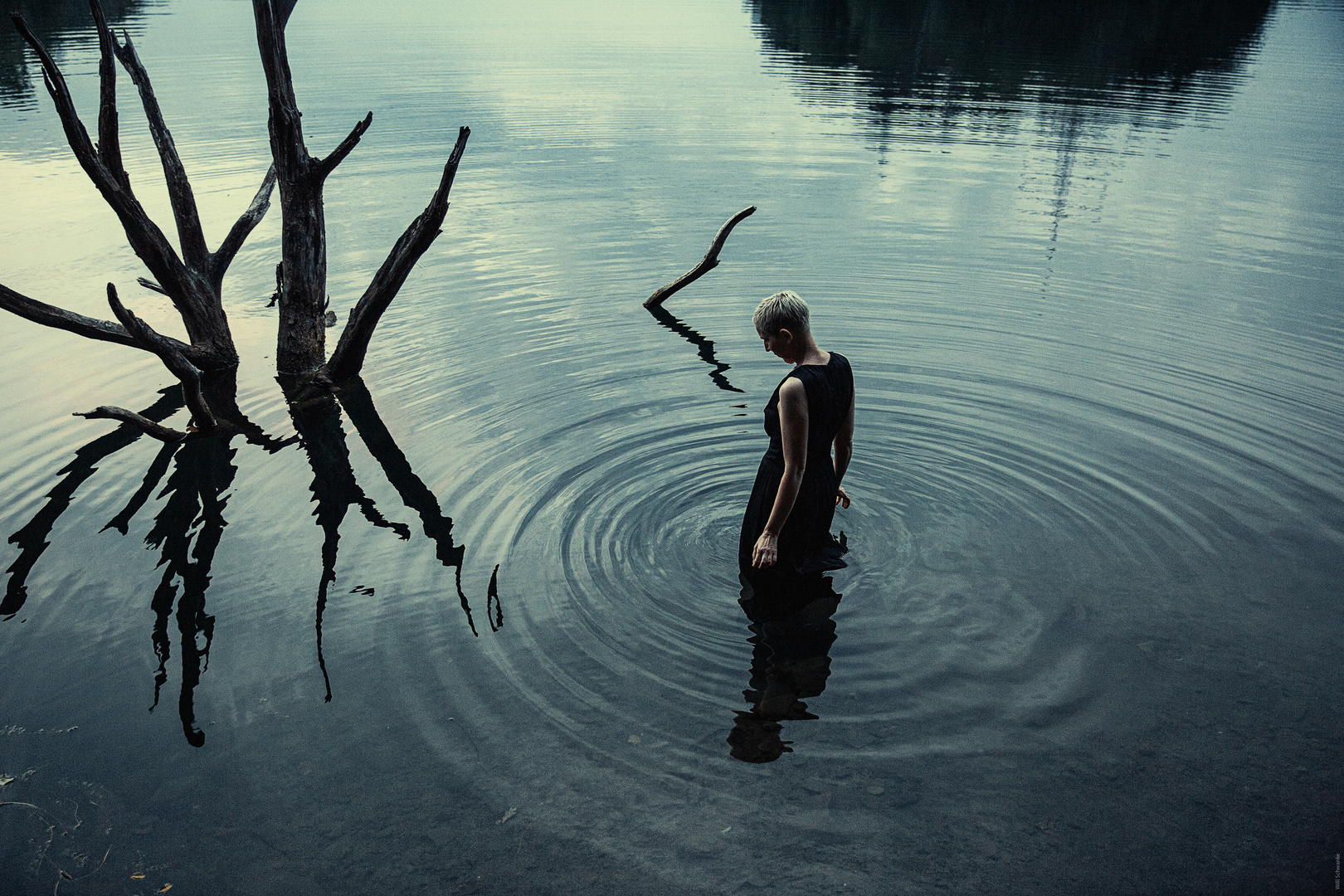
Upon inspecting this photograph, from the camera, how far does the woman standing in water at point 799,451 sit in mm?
5922

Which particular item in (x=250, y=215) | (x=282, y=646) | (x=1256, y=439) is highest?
(x=250, y=215)

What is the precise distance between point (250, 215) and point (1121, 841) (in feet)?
39.5

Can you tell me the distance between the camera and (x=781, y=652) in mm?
6707

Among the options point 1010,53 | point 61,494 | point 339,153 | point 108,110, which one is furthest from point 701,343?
point 1010,53

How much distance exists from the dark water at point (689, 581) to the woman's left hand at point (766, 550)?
63 cm

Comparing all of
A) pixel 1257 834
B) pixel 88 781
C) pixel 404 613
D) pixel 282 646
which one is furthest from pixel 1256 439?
pixel 88 781

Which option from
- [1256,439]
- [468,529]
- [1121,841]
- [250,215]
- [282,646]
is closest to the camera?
[1121,841]

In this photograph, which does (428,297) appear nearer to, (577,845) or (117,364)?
(117,364)

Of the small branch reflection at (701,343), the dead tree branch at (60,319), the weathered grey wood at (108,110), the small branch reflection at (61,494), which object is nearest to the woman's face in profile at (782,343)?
the small branch reflection at (701,343)

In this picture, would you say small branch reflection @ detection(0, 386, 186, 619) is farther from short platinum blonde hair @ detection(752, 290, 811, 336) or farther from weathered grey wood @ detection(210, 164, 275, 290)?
short platinum blonde hair @ detection(752, 290, 811, 336)

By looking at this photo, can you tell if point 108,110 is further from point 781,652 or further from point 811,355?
point 781,652

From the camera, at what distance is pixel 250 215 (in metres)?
12.2

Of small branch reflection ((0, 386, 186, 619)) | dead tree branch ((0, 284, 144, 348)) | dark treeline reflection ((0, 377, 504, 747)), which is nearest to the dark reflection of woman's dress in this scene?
dark treeline reflection ((0, 377, 504, 747))

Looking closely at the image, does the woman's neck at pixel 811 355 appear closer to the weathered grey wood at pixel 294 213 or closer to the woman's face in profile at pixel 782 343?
the woman's face in profile at pixel 782 343
